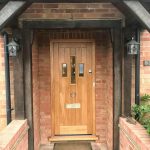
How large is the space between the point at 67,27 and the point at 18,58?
1.01 metres

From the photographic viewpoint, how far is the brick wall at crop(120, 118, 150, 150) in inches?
124

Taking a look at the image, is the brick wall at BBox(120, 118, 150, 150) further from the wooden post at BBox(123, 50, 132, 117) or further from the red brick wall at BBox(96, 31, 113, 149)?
the red brick wall at BBox(96, 31, 113, 149)

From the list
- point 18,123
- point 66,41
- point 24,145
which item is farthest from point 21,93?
point 66,41

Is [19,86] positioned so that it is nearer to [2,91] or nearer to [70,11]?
[2,91]

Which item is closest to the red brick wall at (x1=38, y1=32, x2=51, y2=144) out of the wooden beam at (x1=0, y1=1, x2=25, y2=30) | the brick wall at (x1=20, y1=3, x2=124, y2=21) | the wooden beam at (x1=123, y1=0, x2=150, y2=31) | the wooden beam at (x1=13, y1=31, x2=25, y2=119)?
the brick wall at (x1=20, y1=3, x2=124, y2=21)

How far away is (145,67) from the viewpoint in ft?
15.7

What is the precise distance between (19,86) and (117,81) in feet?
5.74

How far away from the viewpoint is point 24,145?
406cm

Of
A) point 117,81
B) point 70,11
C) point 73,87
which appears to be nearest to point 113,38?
point 117,81

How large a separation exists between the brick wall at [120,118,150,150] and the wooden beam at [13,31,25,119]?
69.5 inches

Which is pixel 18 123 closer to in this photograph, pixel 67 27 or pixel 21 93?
pixel 21 93

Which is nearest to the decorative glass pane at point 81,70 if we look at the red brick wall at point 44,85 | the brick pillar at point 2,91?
the red brick wall at point 44,85

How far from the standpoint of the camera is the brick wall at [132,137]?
124 inches

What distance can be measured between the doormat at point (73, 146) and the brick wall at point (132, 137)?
1150 millimetres
